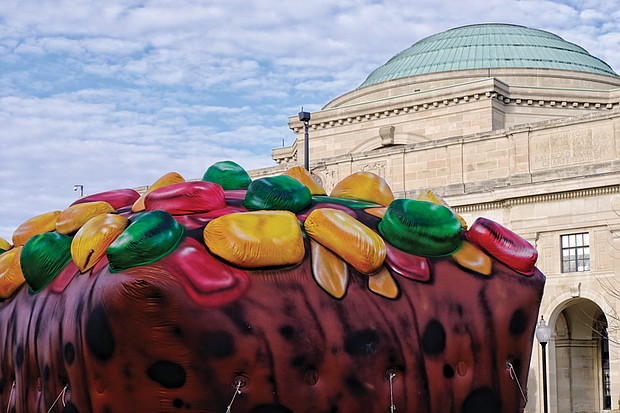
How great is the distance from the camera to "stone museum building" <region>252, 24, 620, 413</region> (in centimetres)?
4853

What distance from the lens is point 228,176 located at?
11.2m

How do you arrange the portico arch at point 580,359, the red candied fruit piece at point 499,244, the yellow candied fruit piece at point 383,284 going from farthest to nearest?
the portico arch at point 580,359
the red candied fruit piece at point 499,244
the yellow candied fruit piece at point 383,284

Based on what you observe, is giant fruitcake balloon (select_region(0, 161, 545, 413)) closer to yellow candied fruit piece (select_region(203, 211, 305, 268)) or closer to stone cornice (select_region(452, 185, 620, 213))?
yellow candied fruit piece (select_region(203, 211, 305, 268))

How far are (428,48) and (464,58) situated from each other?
4621 millimetres

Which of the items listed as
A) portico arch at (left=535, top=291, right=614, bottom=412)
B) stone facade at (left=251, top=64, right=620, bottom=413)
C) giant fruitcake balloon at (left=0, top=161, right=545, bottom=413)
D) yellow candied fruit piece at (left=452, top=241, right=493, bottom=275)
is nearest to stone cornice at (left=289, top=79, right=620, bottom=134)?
stone facade at (left=251, top=64, right=620, bottom=413)

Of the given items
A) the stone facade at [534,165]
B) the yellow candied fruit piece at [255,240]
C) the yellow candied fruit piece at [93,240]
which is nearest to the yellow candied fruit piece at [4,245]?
the yellow candied fruit piece at [93,240]

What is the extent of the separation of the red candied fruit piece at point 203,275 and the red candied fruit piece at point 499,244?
2.41 meters

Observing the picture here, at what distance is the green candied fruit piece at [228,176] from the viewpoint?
441 inches

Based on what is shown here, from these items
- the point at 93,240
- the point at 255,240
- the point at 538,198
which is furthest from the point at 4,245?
the point at 538,198

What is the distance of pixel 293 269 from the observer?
9234 millimetres

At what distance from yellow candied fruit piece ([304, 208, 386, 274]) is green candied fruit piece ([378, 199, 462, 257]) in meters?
0.33

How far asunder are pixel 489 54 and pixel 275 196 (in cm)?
5658

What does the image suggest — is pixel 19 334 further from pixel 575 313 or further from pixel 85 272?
pixel 575 313

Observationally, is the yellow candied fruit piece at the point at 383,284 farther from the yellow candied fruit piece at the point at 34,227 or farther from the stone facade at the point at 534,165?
the stone facade at the point at 534,165
